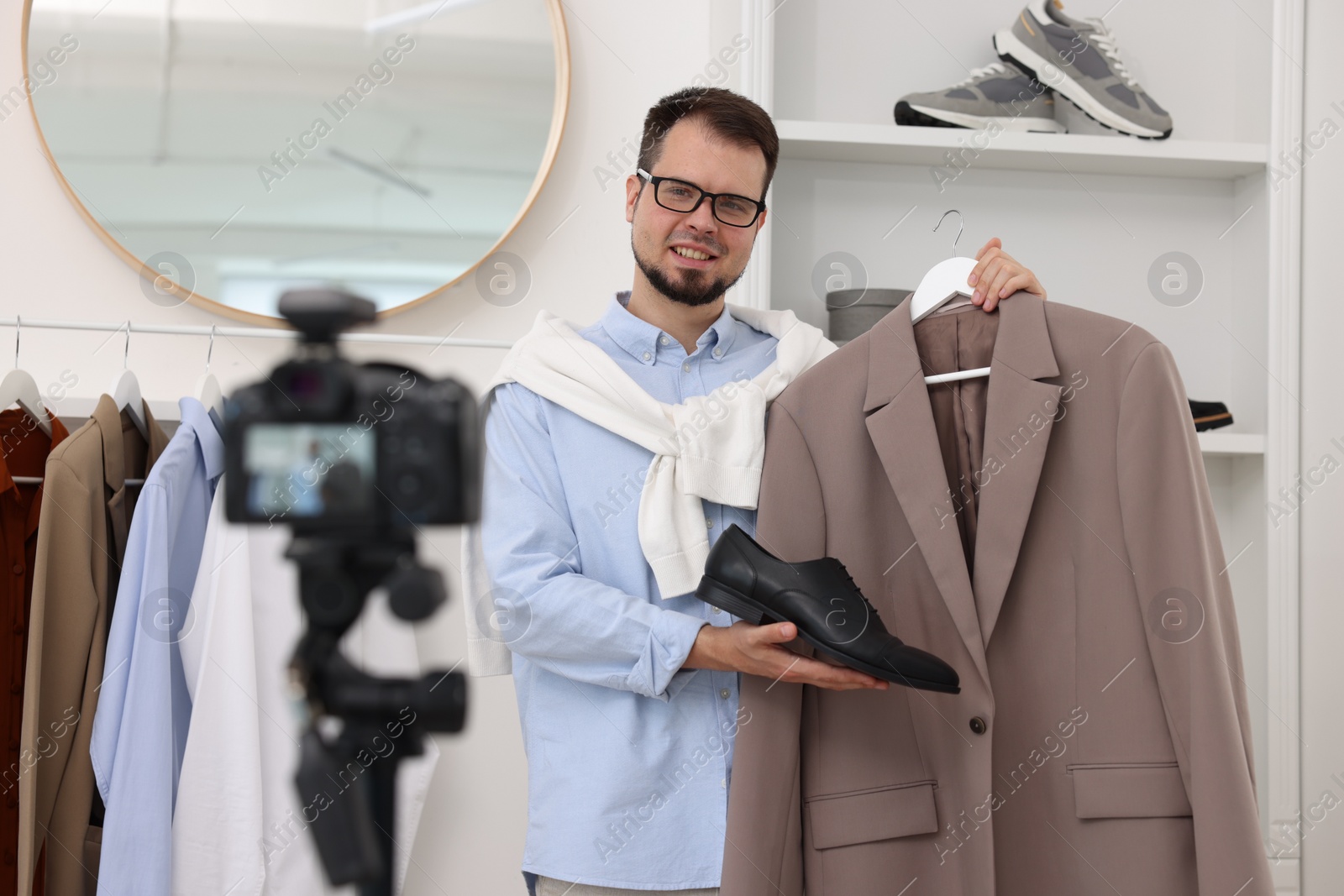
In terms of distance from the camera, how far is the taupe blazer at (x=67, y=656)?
1360 millimetres

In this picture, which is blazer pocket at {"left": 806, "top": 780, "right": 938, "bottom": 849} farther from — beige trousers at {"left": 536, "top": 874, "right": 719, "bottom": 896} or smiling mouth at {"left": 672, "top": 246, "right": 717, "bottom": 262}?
smiling mouth at {"left": 672, "top": 246, "right": 717, "bottom": 262}

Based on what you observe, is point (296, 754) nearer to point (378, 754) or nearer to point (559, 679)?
point (378, 754)

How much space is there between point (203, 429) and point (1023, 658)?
1176 millimetres

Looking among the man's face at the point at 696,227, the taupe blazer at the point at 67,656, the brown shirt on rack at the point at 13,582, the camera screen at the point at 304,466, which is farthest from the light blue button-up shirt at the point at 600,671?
the camera screen at the point at 304,466

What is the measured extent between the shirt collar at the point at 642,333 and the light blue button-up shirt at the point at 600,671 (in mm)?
147

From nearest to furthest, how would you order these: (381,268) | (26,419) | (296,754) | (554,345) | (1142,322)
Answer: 1. (296,754)
2. (554,345)
3. (26,419)
4. (381,268)
5. (1142,322)

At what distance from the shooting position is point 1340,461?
1.92m

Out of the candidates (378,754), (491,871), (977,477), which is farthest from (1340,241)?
(378,754)

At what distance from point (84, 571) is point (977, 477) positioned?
48.1 inches

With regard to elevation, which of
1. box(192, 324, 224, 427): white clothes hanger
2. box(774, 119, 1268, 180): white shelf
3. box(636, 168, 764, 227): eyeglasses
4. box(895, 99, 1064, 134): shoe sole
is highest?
box(895, 99, 1064, 134): shoe sole

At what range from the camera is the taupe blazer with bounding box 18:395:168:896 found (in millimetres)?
1360

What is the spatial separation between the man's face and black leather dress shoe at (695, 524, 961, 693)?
1.26 feet

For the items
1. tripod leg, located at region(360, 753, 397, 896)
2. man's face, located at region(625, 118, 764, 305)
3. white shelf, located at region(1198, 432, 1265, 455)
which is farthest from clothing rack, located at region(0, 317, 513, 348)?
white shelf, located at region(1198, 432, 1265, 455)

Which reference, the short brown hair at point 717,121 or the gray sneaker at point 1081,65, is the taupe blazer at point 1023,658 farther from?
the gray sneaker at point 1081,65
